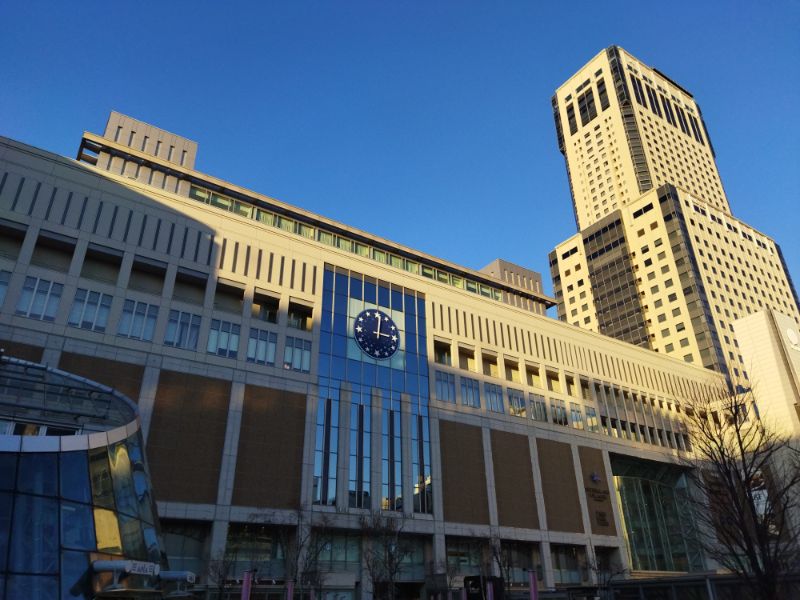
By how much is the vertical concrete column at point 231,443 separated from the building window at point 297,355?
437 cm

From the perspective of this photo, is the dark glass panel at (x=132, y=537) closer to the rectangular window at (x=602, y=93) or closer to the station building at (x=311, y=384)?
the station building at (x=311, y=384)

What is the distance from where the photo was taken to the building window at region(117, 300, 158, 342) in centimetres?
4341

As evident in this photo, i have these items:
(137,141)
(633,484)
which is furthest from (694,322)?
(137,141)

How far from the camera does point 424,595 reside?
49375 mm

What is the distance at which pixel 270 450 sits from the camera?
Result: 147 ft

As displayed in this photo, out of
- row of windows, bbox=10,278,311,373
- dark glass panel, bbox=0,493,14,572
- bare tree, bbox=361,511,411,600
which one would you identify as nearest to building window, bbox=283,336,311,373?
row of windows, bbox=10,278,311,373

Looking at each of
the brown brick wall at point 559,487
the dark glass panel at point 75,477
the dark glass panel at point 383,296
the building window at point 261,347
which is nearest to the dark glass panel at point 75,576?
the dark glass panel at point 75,477

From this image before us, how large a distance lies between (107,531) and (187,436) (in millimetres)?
24715

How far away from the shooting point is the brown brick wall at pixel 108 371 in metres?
39.8

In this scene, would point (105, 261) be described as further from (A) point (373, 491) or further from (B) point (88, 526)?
(B) point (88, 526)

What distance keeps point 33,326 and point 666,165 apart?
462 feet

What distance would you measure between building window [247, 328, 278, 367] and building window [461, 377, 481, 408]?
2048cm

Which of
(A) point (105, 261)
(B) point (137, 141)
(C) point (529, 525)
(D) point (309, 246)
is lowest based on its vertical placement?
(C) point (529, 525)

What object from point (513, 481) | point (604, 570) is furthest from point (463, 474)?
point (604, 570)
